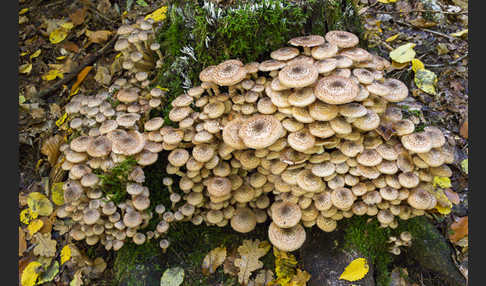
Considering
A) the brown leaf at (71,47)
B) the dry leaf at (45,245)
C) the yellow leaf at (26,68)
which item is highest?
the brown leaf at (71,47)

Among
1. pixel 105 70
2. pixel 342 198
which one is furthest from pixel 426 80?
pixel 105 70

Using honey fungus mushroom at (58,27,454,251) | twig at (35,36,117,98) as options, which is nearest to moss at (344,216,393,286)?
honey fungus mushroom at (58,27,454,251)

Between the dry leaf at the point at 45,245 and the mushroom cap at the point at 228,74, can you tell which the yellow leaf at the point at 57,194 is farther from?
the mushroom cap at the point at 228,74

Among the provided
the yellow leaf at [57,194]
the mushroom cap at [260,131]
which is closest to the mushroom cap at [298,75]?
the mushroom cap at [260,131]

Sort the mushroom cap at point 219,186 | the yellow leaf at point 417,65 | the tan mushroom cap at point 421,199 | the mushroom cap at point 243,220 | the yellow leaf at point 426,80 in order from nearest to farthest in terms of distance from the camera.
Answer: the tan mushroom cap at point 421,199 < the mushroom cap at point 219,186 < the mushroom cap at point 243,220 < the yellow leaf at point 426,80 < the yellow leaf at point 417,65

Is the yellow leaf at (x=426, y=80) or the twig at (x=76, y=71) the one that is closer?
the yellow leaf at (x=426, y=80)

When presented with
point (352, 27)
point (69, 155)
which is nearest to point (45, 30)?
point (69, 155)
